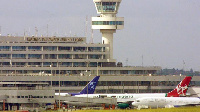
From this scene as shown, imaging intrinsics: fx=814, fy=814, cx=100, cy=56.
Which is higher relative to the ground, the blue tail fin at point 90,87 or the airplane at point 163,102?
the blue tail fin at point 90,87

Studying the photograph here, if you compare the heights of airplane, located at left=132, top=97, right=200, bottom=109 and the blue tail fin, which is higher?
the blue tail fin

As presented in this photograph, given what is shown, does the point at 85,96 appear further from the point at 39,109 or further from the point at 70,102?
the point at 39,109

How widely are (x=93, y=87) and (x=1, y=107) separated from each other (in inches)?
1439

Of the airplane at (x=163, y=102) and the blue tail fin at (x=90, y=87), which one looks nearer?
the airplane at (x=163, y=102)

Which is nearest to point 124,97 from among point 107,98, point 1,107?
point 107,98

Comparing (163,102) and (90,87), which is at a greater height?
(90,87)

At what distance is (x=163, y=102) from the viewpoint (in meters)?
180

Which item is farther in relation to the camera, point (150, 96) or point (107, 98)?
point (150, 96)

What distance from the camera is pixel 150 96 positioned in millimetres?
194875

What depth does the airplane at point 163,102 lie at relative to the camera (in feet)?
584

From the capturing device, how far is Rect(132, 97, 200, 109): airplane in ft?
584

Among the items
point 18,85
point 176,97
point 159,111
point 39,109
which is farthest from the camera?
point 176,97

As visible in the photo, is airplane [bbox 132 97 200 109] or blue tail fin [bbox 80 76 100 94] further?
blue tail fin [bbox 80 76 100 94]

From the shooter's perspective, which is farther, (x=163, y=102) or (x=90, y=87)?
(x=90, y=87)
